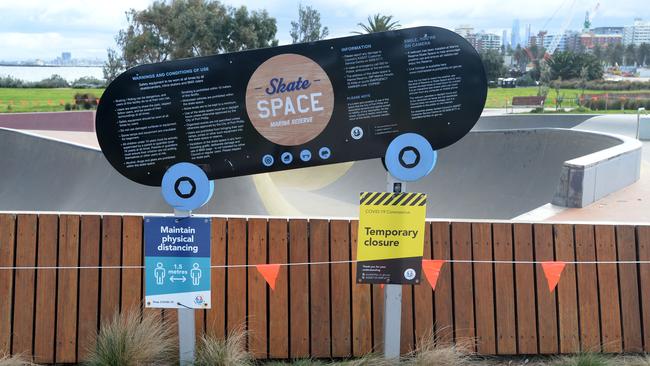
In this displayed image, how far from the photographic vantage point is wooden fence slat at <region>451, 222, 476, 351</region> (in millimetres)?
5770

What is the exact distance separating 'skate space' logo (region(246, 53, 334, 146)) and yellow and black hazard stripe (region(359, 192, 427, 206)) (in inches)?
24.4

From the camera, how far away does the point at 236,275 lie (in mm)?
5738

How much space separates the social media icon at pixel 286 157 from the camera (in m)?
5.47

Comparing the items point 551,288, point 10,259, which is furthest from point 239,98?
point 551,288

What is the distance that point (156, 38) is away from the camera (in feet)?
227

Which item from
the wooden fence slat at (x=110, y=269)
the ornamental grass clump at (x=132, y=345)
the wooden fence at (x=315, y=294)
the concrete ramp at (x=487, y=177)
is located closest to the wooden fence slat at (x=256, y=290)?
the wooden fence at (x=315, y=294)

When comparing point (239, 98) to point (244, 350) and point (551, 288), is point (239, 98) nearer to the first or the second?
point (244, 350)

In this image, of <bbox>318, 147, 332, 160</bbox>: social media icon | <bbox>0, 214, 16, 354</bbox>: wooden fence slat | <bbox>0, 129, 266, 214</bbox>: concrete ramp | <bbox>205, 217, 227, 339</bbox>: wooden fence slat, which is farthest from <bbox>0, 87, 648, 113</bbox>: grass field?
<bbox>318, 147, 332, 160</bbox>: social media icon

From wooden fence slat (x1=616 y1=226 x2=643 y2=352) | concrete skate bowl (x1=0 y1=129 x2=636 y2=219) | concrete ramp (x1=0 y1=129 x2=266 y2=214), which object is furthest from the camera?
concrete skate bowl (x1=0 y1=129 x2=636 y2=219)

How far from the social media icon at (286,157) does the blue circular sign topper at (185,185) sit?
585 millimetres

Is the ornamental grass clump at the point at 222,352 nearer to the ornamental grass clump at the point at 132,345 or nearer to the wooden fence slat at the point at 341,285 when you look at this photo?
the ornamental grass clump at the point at 132,345

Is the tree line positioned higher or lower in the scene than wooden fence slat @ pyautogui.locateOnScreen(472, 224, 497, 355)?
higher

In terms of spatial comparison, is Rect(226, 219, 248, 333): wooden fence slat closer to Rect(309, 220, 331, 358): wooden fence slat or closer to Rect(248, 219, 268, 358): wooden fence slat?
Rect(248, 219, 268, 358): wooden fence slat

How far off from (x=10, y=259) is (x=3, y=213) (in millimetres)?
367
